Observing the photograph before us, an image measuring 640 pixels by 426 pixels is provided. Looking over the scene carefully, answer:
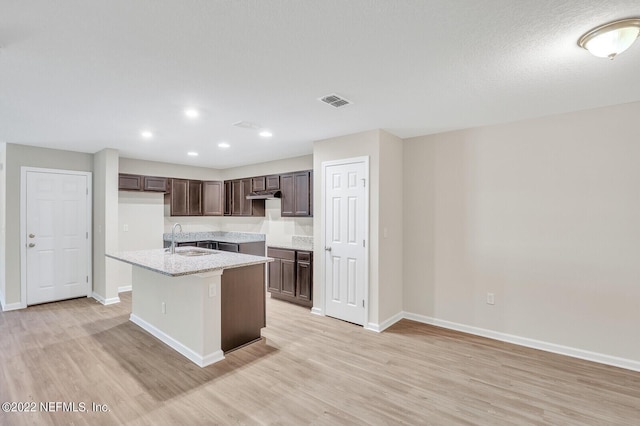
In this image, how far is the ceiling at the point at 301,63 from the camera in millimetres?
1581

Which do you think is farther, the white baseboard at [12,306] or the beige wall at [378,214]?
the white baseboard at [12,306]

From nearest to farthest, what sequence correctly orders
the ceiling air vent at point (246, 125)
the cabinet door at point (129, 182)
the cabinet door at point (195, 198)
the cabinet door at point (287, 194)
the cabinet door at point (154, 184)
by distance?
the ceiling air vent at point (246, 125)
the cabinet door at point (287, 194)
the cabinet door at point (129, 182)
the cabinet door at point (154, 184)
the cabinet door at point (195, 198)

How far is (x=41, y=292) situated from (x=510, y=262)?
676 centimetres

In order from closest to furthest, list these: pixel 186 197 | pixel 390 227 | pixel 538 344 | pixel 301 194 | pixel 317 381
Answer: pixel 317 381, pixel 538 344, pixel 390 227, pixel 301 194, pixel 186 197

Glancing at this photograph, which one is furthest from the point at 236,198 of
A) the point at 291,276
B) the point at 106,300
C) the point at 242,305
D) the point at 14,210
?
the point at 242,305

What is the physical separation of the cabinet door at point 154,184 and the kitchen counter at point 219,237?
94cm

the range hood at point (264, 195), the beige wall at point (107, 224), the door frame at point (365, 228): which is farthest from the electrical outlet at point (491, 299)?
the beige wall at point (107, 224)

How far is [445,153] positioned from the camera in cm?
395

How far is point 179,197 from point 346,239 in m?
3.97

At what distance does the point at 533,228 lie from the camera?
3.36 m

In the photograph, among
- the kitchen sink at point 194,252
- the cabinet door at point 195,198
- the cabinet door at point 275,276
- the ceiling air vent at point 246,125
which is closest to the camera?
the ceiling air vent at point 246,125

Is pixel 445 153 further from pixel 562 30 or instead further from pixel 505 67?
pixel 562 30

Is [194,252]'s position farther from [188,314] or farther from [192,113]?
[192,113]

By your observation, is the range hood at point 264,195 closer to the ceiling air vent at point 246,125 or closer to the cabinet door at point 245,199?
the cabinet door at point 245,199
